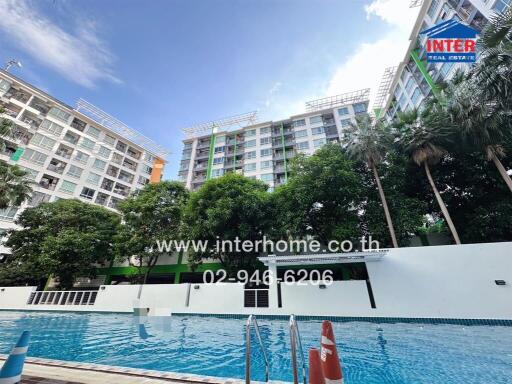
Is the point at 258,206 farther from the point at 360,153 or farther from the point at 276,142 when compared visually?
the point at 276,142

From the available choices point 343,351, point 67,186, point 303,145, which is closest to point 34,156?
point 67,186

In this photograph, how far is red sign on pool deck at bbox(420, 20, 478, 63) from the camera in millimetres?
11750

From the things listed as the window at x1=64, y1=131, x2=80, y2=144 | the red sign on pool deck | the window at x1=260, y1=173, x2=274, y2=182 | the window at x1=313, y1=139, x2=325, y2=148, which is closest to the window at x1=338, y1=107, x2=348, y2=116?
the window at x1=313, y1=139, x2=325, y2=148

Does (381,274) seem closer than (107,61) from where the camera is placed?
Yes

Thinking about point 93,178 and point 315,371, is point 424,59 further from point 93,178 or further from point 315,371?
point 93,178

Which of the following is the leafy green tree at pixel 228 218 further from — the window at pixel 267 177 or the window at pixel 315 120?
the window at pixel 315 120

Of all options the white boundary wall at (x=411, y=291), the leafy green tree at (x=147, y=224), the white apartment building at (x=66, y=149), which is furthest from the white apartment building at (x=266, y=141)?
the white boundary wall at (x=411, y=291)

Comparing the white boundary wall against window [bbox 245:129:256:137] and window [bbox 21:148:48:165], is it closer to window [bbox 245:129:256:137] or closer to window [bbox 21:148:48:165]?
window [bbox 21:148:48:165]

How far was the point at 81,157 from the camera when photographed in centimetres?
3547

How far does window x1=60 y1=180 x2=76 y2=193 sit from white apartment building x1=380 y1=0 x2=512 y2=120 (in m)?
50.0

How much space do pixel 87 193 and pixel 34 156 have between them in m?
7.76

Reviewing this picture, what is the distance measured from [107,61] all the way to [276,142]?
30.1 meters

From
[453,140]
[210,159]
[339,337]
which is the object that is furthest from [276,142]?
[339,337]

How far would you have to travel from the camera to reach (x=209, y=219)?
15.6 metres
